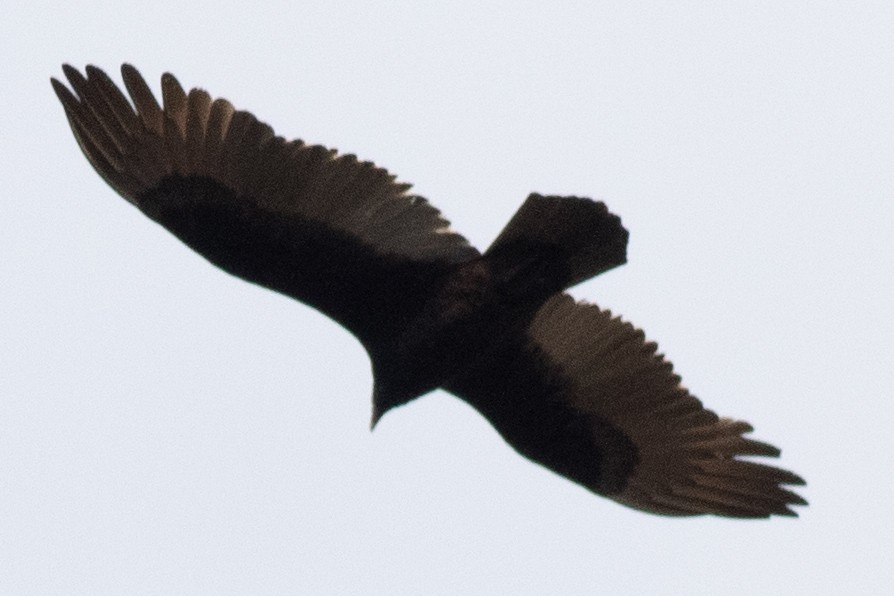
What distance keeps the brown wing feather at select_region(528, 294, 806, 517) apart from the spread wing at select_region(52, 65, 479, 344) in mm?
1032

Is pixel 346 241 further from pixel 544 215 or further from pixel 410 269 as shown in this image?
pixel 544 215

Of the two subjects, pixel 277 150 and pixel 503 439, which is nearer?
pixel 277 150

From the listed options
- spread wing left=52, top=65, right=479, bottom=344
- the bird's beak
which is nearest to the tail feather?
spread wing left=52, top=65, right=479, bottom=344

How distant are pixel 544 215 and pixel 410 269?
A: 28.3 inches

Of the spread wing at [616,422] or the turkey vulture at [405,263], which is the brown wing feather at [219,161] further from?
the spread wing at [616,422]

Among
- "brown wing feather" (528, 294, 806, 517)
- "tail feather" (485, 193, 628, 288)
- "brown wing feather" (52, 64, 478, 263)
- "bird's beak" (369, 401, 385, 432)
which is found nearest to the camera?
"brown wing feather" (52, 64, 478, 263)

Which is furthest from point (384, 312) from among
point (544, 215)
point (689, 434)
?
point (689, 434)

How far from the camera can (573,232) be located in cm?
1007

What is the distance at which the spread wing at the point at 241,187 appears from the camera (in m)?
9.80

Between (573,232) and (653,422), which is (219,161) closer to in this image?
(573,232)

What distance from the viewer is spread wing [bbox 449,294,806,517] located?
1080cm

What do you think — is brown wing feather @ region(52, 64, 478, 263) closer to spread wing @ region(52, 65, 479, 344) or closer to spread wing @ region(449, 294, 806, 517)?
spread wing @ region(52, 65, 479, 344)

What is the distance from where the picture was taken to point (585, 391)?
1103 centimetres

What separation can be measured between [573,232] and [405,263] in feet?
2.76
